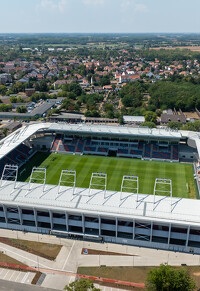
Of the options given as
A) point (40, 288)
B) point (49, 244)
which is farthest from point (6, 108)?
point (40, 288)

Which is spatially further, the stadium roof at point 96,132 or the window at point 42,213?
the stadium roof at point 96,132

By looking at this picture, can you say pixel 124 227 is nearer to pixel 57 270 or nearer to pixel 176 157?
pixel 57 270

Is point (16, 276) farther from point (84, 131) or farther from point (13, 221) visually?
point (84, 131)

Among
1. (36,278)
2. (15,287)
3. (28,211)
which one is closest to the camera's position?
(15,287)

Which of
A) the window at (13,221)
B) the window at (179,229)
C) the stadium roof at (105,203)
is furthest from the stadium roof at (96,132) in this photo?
the window at (179,229)

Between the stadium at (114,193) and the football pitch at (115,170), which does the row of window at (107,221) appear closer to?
the stadium at (114,193)

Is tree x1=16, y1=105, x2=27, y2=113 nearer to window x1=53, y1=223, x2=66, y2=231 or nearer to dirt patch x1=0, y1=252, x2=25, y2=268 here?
window x1=53, y1=223, x2=66, y2=231

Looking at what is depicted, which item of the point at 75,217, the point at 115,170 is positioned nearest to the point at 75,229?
the point at 75,217
